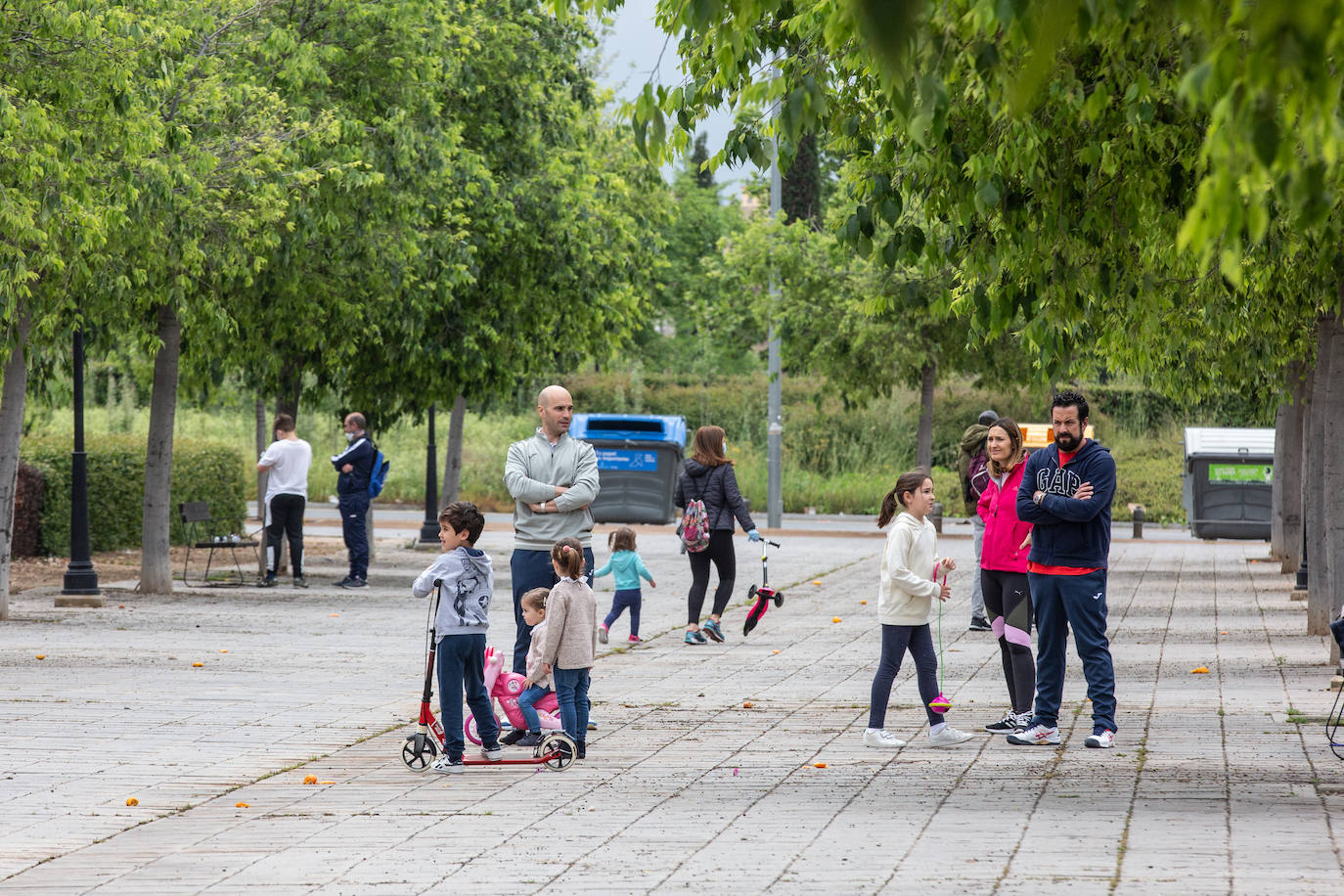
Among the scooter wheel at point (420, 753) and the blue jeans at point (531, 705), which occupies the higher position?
the blue jeans at point (531, 705)

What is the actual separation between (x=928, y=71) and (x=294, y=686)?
6997 mm

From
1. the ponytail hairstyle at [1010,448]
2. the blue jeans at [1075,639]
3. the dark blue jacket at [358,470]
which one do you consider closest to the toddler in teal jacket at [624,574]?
the ponytail hairstyle at [1010,448]

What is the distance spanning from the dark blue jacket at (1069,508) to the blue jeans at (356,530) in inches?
445

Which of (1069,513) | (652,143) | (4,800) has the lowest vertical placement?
(4,800)

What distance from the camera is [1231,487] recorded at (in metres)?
26.4

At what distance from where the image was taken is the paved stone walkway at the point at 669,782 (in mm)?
5824

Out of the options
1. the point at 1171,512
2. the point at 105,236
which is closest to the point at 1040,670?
the point at 105,236

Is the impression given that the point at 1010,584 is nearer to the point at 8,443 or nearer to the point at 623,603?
the point at 623,603

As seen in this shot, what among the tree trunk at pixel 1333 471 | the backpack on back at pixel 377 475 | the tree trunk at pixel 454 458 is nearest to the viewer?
the tree trunk at pixel 1333 471

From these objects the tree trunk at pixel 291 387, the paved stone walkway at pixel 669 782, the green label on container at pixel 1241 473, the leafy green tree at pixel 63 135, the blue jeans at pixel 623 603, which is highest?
the leafy green tree at pixel 63 135

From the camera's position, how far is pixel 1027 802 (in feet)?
23.2

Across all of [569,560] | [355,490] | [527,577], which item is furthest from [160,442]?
[569,560]

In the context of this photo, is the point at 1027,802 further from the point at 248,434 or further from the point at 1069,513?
the point at 248,434

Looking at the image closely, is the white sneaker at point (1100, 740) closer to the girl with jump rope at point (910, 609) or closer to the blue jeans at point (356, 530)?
the girl with jump rope at point (910, 609)
